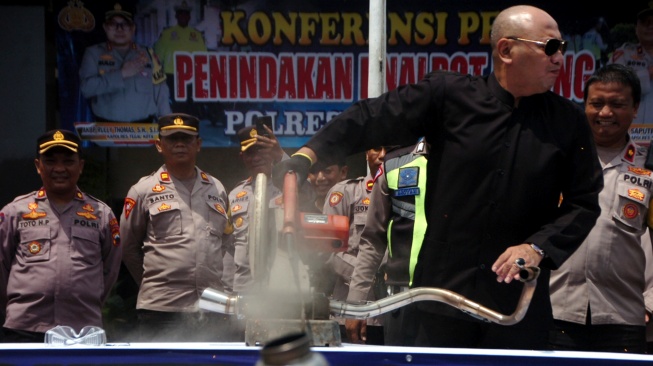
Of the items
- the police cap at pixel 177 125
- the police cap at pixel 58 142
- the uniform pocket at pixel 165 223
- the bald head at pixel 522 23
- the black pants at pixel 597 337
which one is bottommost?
the black pants at pixel 597 337

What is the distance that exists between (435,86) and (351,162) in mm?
5152

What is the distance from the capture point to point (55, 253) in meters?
5.08

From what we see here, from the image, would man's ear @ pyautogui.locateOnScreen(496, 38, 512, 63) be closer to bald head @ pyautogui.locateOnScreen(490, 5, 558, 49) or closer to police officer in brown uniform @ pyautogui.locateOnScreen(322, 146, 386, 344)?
bald head @ pyautogui.locateOnScreen(490, 5, 558, 49)

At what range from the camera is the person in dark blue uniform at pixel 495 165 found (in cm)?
306

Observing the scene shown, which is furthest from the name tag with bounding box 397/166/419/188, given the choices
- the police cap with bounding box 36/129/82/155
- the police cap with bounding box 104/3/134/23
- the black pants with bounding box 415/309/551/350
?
the police cap with bounding box 104/3/134/23

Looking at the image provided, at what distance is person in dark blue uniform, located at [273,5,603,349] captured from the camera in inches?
120

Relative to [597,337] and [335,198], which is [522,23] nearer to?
[597,337]

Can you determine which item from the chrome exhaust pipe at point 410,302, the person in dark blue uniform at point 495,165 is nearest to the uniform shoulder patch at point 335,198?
the person in dark blue uniform at point 495,165

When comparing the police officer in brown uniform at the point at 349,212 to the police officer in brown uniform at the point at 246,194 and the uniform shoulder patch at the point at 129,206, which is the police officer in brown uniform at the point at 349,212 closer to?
the police officer in brown uniform at the point at 246,194

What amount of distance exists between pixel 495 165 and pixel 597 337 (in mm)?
1509

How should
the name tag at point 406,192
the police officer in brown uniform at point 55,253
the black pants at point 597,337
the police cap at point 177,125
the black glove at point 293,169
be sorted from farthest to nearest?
the police cap at point 177,125, the police officer in brown uniform at point 55,253, the black pants at point 597,337, the name tag at point 406,192, the black glove at point 293,169

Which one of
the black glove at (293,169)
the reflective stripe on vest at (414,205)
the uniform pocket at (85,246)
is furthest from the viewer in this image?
the uniform pocket at (85,246)

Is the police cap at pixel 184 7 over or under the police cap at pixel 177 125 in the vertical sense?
over

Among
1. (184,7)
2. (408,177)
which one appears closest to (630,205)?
(408,177)
